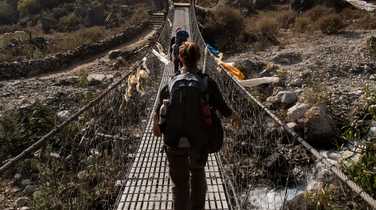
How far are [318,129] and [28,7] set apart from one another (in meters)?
25.6

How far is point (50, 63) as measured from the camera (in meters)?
11.9

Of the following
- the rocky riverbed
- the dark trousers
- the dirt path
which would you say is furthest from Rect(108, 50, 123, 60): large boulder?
the dark trousers

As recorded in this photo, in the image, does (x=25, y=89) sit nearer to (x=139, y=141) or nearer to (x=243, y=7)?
(x=139, y=141)

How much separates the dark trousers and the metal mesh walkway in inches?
23.6

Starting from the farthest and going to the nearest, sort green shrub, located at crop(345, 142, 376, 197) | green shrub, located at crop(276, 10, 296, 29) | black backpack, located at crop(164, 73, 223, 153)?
1. green shrub, located at crop(276, 10, 296, 29)
2. green shrub, located at crop(345, 142, 376, 197)
3. black backpack, located at crop(164, 73, 223, 153)

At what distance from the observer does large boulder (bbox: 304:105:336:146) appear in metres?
5.44

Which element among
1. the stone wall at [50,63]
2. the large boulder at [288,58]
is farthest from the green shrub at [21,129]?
the large boulder at [288,58]

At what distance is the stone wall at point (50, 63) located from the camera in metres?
11.2

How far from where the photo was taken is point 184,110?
6.88 ft

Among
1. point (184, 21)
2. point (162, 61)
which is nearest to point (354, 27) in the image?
point (184, 21)

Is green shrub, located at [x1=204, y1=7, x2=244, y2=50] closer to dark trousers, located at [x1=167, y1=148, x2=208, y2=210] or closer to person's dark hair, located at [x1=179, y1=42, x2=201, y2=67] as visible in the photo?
dark trousers, located at [x1=167, y1=148, x2=208, y2=210]

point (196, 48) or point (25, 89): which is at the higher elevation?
point (196, 48)

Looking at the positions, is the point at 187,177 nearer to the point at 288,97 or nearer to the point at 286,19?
the point at 288,97

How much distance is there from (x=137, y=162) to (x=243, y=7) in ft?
51.8
